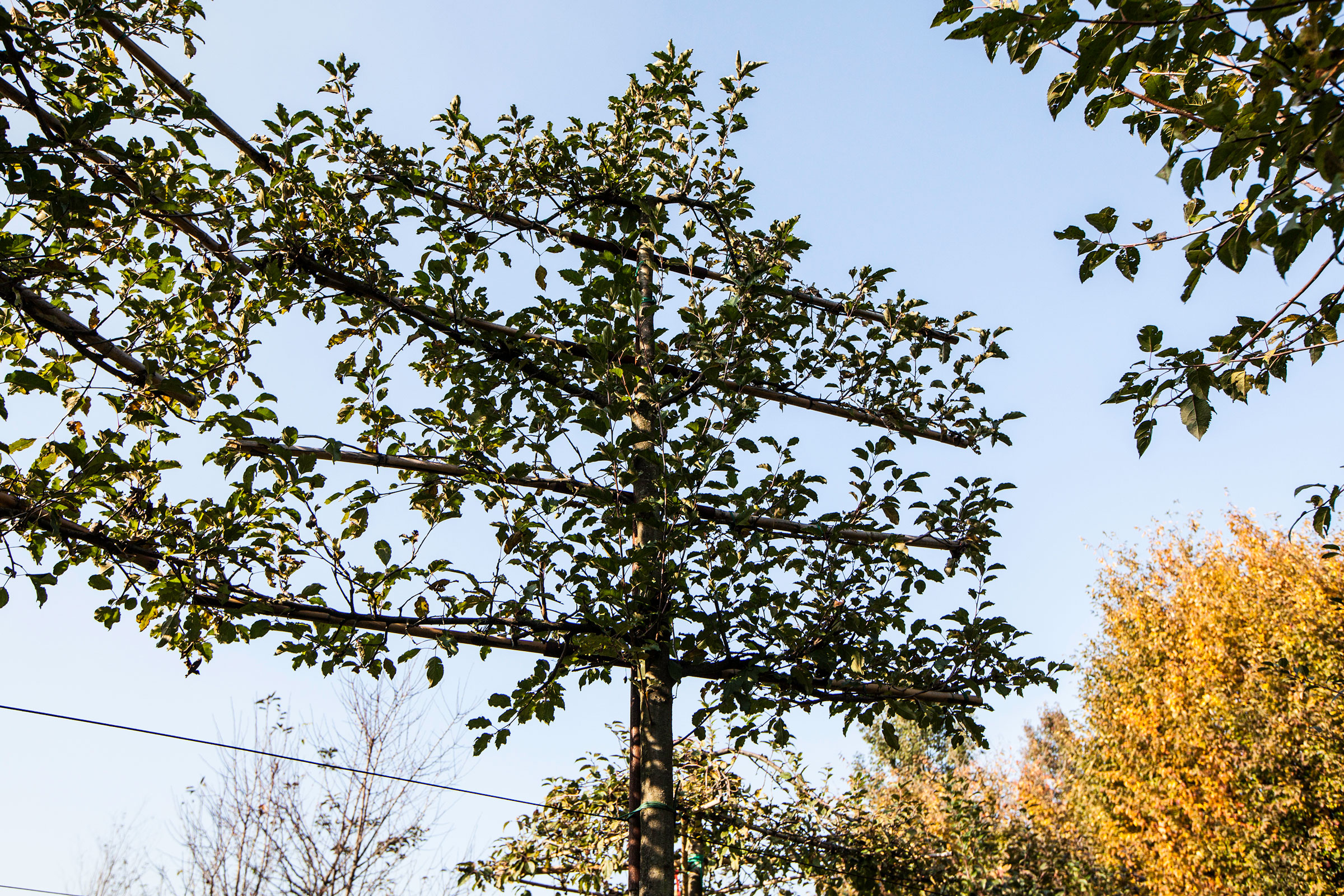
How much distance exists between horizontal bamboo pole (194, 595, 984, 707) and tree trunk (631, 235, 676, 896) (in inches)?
8.6

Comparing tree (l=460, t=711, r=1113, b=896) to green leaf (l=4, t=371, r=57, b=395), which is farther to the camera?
tree (l=460, t=711, r=1113, b=896)

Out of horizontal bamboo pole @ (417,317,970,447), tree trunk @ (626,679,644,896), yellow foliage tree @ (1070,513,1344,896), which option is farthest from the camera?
yellow foliage tree @ (1070,513,1344,896)

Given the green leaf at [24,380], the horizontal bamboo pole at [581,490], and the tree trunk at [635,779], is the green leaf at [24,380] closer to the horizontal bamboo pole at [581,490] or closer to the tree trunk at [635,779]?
the horizontal bamboo pole at [581,490]

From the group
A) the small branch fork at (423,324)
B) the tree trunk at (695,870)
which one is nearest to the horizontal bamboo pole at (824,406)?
the small branch fork at (423,324)

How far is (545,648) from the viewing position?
11.8 feet

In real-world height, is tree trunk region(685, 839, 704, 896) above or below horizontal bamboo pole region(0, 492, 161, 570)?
below

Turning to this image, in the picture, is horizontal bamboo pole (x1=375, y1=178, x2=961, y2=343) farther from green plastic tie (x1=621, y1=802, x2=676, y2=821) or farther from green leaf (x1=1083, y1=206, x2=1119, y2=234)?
green plastic tie (x1=621, y1=802, x2=676, y2=821)

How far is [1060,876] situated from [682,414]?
14568 mm

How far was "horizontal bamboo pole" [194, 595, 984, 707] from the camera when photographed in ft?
11.0

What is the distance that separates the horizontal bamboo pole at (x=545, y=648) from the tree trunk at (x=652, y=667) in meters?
0.22

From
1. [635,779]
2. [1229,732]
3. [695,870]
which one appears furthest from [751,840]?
[1229,732]

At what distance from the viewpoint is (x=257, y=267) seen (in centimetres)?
368

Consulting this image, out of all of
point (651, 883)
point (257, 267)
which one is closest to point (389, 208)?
point (257, 267)

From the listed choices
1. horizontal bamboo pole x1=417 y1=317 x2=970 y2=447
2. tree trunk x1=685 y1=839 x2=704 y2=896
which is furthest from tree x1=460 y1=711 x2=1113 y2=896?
horizontal bamboo pole x1=417 y1=317 x2=970 y2=447
